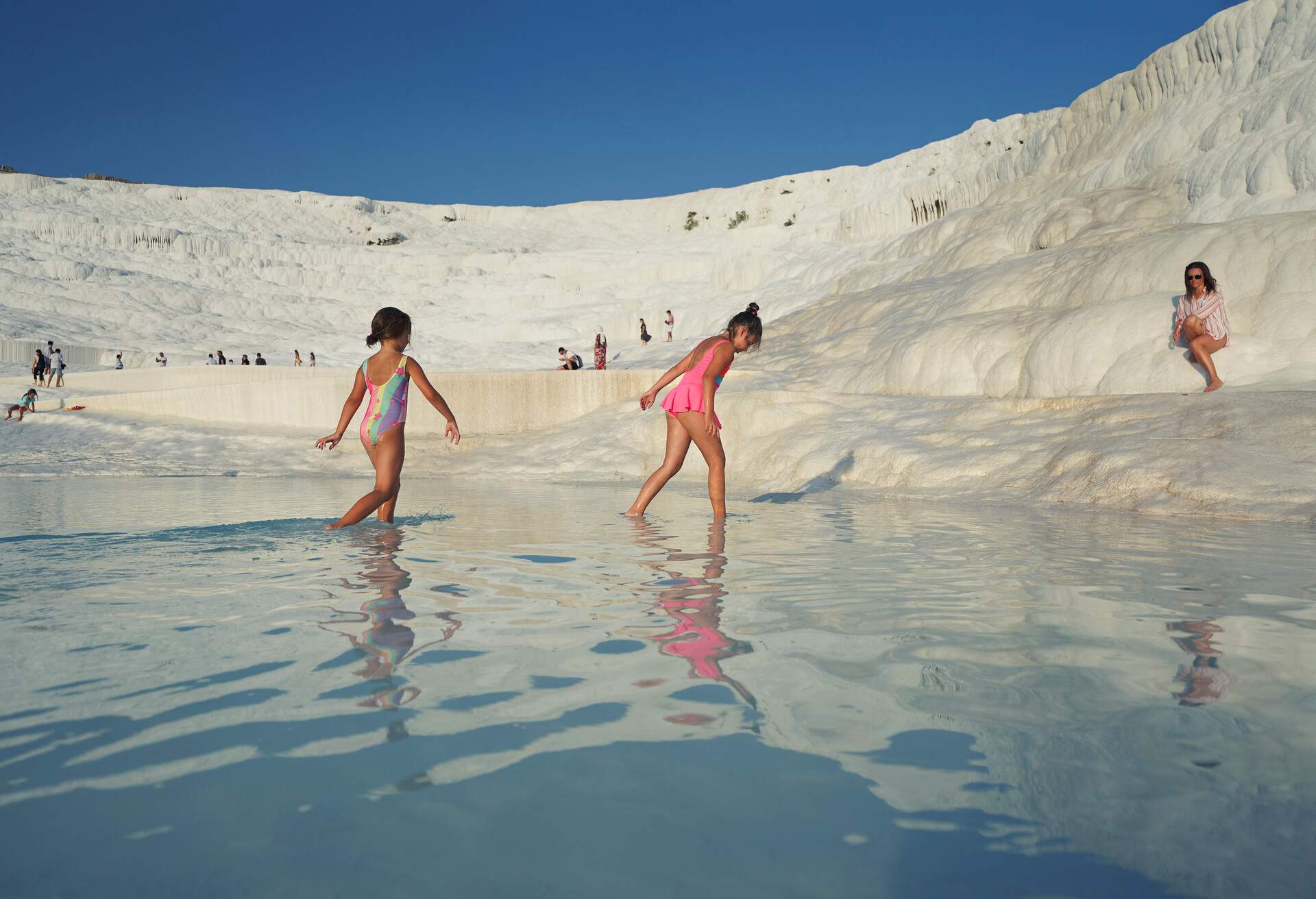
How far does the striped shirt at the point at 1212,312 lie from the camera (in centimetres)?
1083

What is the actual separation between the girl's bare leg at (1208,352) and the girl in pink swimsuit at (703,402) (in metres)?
6.42

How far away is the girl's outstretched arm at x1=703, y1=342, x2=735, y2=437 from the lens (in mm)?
6871

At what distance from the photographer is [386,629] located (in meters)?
3.18

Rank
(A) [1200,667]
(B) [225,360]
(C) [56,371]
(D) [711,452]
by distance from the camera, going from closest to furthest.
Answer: (A) [1200,667] → (D) [711,452] → (C) [56,371] → (B) [225,360]

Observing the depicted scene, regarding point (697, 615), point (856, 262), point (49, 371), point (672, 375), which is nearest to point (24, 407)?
point (49, 371)

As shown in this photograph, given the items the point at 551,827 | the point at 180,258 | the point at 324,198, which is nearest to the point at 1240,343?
the point at 551,827

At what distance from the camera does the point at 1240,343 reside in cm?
1137

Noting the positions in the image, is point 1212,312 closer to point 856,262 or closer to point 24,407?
point 24,407

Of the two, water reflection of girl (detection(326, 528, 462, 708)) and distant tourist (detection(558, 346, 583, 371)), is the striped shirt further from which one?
distant tourist (detection(558, 346, 583, 371))

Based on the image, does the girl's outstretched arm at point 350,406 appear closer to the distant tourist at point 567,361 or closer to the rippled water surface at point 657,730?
the rippled water surface at point 657,730

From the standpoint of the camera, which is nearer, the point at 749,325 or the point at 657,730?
the point at 657,730

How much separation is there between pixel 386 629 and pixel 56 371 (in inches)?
1030

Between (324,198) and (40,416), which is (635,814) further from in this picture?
(324,198)

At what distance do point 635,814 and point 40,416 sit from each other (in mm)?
22764
